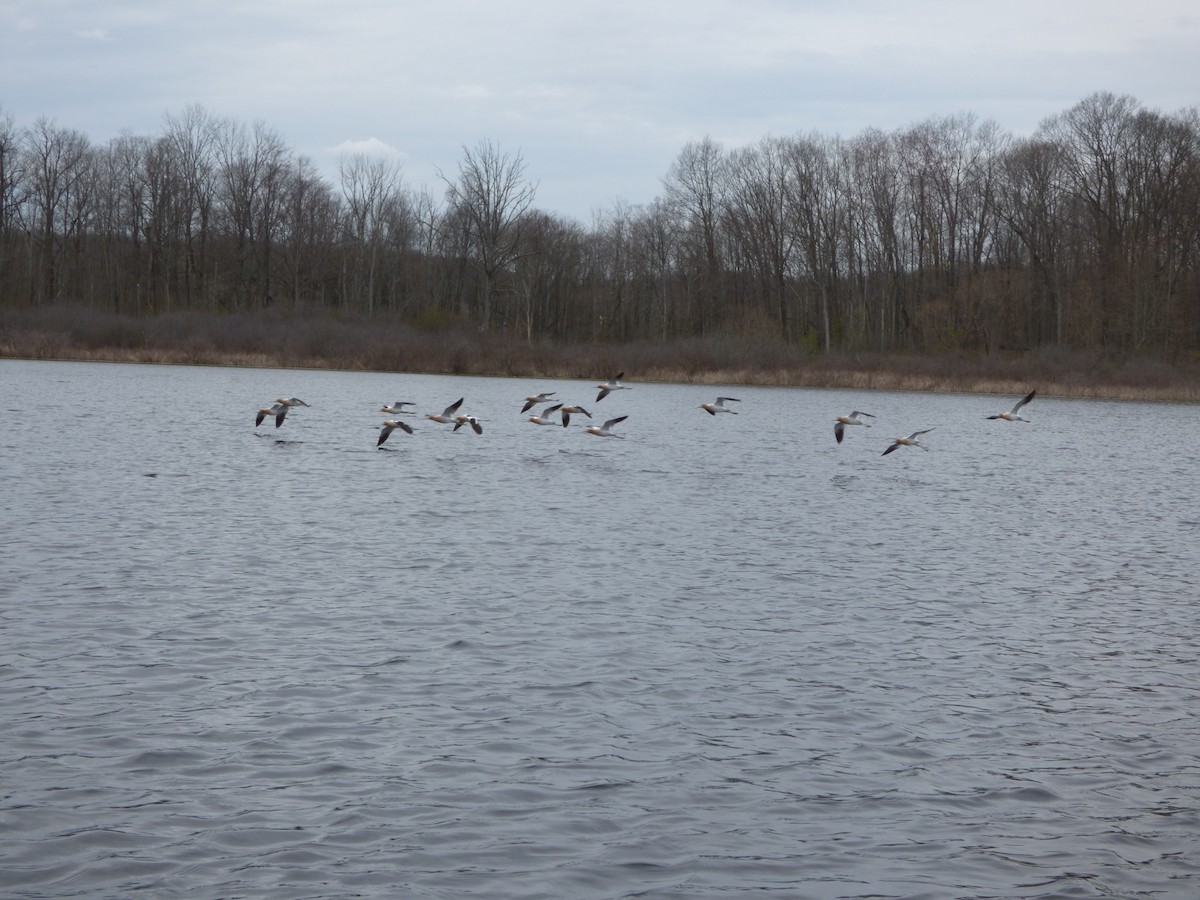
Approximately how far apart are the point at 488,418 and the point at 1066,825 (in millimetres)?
27896

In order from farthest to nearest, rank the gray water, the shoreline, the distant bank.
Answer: the distant bank, the shoreline, the gray water

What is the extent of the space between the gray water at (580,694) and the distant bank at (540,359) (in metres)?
36.4

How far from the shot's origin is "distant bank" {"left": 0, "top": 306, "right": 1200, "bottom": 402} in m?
54.9

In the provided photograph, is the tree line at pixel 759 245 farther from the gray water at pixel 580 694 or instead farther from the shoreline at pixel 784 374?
the gray water at pixel 580 694


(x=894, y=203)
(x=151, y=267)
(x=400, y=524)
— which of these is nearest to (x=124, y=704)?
(x=400, y=524)

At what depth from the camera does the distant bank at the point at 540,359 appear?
54906 millimetres

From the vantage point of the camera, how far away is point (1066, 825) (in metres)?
6.41

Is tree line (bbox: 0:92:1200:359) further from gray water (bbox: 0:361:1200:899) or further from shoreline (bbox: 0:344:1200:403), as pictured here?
gray water (bbox: 0:361:1200:899)

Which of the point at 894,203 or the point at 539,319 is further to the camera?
the point at 539,319

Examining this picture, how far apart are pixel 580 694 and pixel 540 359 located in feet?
157

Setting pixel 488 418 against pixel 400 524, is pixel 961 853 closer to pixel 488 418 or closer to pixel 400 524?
pixel 400 524

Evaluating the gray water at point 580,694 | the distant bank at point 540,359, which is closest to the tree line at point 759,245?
the distant bank at point 540,359

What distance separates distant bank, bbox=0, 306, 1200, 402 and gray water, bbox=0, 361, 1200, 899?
36386 millimetres

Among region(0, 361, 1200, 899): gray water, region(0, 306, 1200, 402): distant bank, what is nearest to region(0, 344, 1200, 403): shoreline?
region(0, 306, 1200, 402): distant bank
